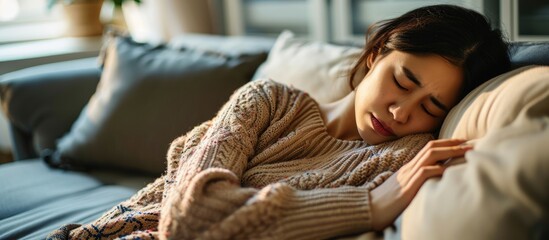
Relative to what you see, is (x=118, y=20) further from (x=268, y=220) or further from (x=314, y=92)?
(x=268, y=220)

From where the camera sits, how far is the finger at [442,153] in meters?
0.99

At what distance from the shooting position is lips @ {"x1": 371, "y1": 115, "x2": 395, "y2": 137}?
1.22 m

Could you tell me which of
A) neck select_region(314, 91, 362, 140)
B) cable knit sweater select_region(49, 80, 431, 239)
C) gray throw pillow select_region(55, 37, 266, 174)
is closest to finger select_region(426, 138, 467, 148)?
cable knit sweater select_region(49, 80, 431, 239)

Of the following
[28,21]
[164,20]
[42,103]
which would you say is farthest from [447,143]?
[28,21]

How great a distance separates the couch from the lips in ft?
0.38

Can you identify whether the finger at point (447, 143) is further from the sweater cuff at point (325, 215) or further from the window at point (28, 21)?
the window at point (28, 21)

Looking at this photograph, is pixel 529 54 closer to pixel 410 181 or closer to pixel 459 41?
pixel 459 41

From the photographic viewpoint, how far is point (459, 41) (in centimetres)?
119

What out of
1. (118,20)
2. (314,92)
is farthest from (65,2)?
(314,92)

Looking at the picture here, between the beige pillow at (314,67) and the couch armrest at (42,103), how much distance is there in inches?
28.5

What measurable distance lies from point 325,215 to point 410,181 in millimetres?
A: 160

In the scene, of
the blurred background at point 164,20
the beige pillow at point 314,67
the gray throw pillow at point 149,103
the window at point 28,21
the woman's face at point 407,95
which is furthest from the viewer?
the window at point 28,21

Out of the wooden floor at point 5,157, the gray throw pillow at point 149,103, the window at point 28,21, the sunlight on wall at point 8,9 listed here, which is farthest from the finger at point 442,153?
the sunlight on wall at point 8,9

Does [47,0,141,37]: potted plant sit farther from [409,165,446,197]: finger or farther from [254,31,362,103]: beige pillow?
[409,165,446,197]: finger
